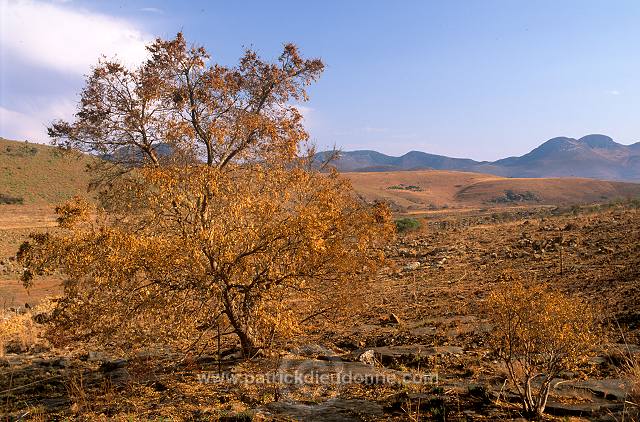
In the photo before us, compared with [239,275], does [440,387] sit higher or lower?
lower

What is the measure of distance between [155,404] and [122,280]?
248 cm

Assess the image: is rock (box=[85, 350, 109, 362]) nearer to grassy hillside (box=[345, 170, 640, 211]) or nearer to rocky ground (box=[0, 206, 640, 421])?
rocky ground (box=[0, 206, 640, 421])

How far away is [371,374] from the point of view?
9555 millimetres

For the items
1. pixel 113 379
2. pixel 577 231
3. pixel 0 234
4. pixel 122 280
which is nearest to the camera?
pixel 122 280

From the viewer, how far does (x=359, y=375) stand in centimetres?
951

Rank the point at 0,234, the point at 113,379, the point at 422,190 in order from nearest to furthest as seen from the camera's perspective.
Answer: the point at 113,379, the point at 0,234, the point at 422,190

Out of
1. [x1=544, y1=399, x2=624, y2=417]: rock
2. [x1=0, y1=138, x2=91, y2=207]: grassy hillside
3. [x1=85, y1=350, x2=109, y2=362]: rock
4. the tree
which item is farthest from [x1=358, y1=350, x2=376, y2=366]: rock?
[x1=0, y1=138, x2=91, y2=207]: grassy hillside

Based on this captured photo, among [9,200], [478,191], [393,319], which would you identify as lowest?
[393,319]

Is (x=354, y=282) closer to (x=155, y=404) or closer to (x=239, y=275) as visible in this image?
(x=239, y=275)

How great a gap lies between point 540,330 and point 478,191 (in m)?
124

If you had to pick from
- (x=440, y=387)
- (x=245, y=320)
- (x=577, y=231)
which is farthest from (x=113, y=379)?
(x=577, y=231)

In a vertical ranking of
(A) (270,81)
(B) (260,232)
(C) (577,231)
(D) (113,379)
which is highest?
(A) (270,81)

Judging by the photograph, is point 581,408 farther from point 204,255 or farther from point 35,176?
point 35,176

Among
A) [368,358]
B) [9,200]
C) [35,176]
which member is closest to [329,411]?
[368,358]
